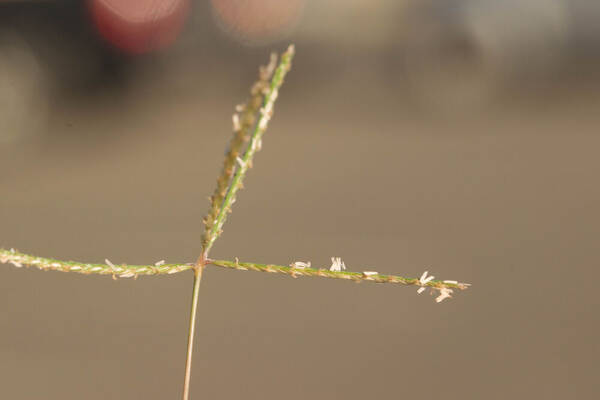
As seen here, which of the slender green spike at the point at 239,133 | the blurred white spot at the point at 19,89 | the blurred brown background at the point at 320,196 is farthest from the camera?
the blurred white spot at the point at 19,89

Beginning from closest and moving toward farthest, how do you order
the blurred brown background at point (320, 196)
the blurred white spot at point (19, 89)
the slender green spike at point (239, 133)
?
the slender green spike at point (239, 133)
the blurred brown background at point (320, 196)
the blurred white spot at point (19, 89)

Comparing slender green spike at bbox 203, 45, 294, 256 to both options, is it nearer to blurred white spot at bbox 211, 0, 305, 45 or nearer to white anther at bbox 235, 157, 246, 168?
white anther at bbox 235, 157, 246, 168

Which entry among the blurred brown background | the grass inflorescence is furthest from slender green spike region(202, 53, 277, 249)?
the blurred brown background

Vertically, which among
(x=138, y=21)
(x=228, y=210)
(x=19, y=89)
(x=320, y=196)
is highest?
(x=138, y=21)

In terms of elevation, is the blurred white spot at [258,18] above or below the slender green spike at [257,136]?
above

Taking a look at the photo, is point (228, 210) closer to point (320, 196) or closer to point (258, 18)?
point (320, 196)

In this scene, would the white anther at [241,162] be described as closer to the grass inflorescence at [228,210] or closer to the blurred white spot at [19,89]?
the grass inflorescence at [228,210]

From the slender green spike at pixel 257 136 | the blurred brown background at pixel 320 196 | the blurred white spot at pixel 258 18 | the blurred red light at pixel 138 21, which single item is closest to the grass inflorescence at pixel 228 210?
the slender green spike at pixel 257 136

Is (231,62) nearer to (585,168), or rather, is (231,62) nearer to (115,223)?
(115,223)

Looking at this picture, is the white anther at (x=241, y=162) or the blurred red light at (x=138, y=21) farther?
the blurred red light at (x=138, y=21)

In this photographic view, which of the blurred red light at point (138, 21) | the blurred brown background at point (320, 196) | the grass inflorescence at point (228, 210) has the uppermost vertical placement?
the blurred red light at point (138, 21)

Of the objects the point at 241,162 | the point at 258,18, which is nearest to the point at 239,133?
the point at 241,162
